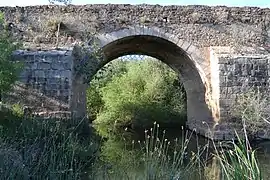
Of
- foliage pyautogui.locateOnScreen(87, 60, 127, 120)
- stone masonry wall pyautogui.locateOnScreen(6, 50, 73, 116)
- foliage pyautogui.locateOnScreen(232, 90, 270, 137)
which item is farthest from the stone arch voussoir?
foliage pyautogui.locateOnScreen(87, 60, 127, 120)

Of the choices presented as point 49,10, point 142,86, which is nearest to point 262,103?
point 49,10

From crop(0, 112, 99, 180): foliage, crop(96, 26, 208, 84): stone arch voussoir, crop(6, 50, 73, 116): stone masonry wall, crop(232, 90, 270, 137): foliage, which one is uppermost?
crop(96, 26, 208, 84): stone arch voussoir

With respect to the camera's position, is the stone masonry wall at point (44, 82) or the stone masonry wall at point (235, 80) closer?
the stone masonry wall at point (44, 82)

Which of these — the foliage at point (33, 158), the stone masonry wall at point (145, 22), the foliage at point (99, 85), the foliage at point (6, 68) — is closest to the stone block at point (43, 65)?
the stone masonry wall at point (145, 22)

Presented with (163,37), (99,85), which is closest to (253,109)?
(163,37)

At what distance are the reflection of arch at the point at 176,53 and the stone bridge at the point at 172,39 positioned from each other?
29 millimetres

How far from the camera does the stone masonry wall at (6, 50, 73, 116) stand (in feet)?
33.7

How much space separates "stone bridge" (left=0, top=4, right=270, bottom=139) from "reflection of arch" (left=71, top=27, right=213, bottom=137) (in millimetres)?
29

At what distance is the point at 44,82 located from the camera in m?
10.4

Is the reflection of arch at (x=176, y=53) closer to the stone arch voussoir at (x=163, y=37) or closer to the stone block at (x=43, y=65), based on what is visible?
the stone arch voussoir at (x=163, y=37)

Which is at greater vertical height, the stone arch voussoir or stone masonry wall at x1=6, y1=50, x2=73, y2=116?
the stone arch voussoir

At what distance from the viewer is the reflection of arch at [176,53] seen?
477 inches

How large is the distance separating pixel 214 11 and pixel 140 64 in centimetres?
690

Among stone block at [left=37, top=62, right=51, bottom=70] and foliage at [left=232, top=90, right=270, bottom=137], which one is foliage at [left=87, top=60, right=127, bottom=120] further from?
stone block at [left=37, top=62, right=51, bottom=70]
